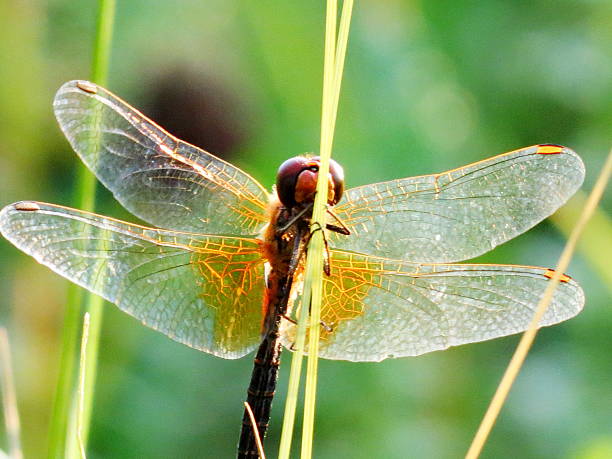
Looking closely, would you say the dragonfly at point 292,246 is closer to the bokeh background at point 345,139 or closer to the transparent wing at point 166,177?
the transparent wing at point 166,177

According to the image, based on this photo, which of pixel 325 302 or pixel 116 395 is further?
pixel 116 395

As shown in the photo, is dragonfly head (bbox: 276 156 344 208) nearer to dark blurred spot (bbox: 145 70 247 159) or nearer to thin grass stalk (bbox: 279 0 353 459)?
thin grass stalk (bbox: 279 0 353 459)

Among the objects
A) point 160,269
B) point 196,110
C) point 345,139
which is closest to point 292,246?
point 160,269

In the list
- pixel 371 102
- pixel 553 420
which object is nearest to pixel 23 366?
pixel 371 102

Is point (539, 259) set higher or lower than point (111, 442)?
higher

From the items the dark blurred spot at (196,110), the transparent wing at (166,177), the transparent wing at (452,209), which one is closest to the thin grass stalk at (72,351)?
the transparent wing at (166,177)

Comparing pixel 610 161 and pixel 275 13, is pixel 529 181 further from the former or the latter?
pixel 275 13
